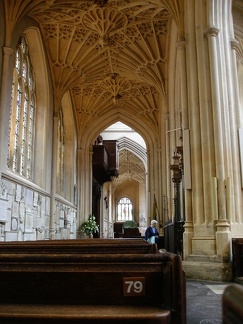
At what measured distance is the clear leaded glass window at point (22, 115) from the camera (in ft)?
35.3

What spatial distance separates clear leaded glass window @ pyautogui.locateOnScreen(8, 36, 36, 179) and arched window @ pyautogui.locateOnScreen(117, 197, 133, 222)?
90.1 feet

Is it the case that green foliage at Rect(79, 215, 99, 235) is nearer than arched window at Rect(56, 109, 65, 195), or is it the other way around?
arched window at Rect(56, 109, 65, 195)

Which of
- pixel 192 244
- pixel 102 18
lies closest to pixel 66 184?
pixel 102 18

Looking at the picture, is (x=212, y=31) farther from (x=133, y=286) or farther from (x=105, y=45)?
(x=105, y=45)

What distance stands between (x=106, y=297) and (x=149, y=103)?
1695 cm

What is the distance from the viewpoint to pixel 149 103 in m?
18.4

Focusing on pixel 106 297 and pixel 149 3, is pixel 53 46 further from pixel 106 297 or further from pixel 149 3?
pixel 106 297

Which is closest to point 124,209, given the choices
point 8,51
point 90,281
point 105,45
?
point 105,45

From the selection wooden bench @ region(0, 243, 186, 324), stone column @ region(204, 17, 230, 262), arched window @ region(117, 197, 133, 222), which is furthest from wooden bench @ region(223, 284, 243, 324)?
arched window @ region(117, 197, 133, 222)

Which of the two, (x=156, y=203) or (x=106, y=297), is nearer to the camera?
(x=106, y=297)

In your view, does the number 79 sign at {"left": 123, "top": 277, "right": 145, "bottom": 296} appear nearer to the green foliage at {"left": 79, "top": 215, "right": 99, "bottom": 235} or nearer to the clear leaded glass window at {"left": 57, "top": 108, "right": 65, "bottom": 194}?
the clear leaded glass window at {"left": 57, "top": 108, "right": 65, "bottom": 194}

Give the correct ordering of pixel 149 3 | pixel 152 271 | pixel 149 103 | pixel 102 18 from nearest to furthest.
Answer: pixel 152 271
pixel 149 3
pixel 102 18
pixel 149 103

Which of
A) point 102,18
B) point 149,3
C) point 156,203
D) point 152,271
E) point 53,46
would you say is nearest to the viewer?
point 152,271

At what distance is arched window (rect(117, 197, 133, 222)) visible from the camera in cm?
3894
